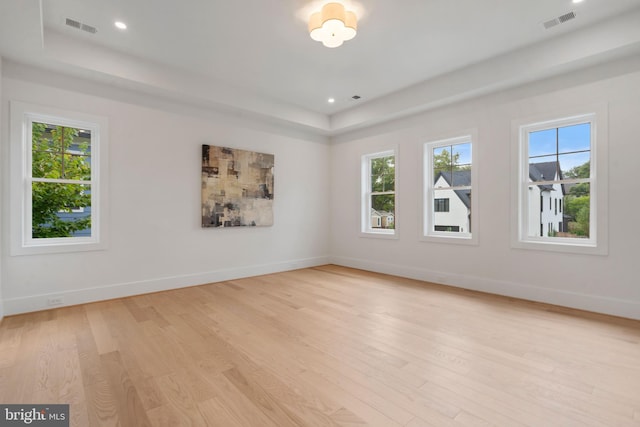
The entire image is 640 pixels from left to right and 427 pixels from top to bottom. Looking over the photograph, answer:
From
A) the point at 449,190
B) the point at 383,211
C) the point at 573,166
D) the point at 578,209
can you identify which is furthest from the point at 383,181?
the point at 578,209

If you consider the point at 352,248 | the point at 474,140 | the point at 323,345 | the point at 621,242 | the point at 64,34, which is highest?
the point at 64,34

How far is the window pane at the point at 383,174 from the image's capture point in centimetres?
579

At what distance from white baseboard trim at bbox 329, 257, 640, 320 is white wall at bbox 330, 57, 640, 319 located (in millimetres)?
11

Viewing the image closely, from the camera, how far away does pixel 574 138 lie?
3746 millimetres

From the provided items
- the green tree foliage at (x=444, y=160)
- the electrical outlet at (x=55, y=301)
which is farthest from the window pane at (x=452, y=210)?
the electrical outlet at (x=55, y=301)

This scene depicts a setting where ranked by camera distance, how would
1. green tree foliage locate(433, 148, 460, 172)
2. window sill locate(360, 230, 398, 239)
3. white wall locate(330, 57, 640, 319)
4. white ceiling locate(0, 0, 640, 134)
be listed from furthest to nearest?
1. window sill locate(360, 230, 398, 239)
2. green tree foliage locate(433, 148, 460, 172)
3. white wall locate(330, 57, 640, 319)
4. white ceiling locate(0, 0, 640, 134)

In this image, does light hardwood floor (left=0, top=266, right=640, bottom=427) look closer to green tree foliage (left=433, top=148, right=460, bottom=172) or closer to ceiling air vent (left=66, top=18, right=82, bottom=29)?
green tree foliage (left=433, top=148, right=460, bottom=172)

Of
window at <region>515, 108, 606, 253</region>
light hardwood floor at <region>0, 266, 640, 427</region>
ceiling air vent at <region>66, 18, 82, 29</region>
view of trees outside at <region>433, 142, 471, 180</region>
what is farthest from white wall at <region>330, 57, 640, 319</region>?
ceiling air vent at <region>66, 18, 82, 29</region>

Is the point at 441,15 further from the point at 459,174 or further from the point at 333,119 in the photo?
the point at 333,119

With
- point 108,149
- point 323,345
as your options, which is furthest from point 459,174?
point 108,149

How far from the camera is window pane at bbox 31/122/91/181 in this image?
361 cm

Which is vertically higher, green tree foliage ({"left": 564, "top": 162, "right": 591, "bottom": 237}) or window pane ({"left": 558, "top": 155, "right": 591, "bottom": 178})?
window pane ({"left": 558, "top": 155, "right": 591, "bottom": 178})

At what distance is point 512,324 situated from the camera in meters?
3.07

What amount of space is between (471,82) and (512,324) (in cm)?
311
